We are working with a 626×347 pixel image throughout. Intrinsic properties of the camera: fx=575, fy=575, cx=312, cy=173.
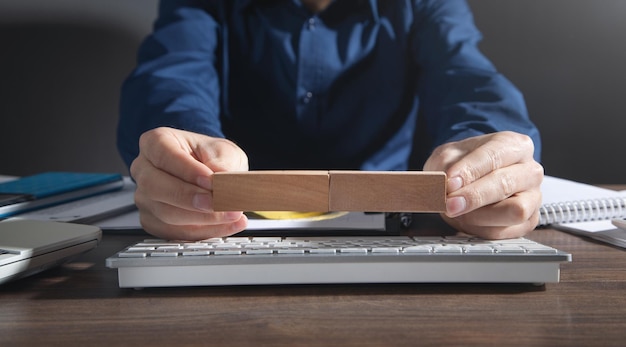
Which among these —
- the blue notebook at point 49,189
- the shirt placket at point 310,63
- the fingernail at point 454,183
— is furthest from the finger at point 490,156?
the shirt placket at point 310,63

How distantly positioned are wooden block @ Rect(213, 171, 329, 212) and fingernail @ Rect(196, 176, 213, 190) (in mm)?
22

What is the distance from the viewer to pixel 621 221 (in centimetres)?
69

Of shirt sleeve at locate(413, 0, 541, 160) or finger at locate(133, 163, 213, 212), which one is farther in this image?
shirt sleeve at locate(413, 0, 541, 160)

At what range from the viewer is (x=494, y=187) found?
56cm

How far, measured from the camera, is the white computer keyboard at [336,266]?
461 mm

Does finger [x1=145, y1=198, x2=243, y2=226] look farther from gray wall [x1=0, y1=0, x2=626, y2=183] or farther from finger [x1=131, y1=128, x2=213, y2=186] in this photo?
gray wall [x1=0, y1=0, x2=626, y2=183]

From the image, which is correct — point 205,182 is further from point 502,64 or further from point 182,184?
point 502,64

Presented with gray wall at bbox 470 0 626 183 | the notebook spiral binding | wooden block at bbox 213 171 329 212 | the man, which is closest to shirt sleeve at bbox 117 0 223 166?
the man

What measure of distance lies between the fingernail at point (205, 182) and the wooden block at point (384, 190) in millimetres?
111

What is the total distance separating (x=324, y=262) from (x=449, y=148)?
24 cm

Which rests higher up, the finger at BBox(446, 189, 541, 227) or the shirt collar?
the shirt collar

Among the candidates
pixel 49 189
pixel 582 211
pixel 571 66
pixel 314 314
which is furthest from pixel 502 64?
pixel 314 314

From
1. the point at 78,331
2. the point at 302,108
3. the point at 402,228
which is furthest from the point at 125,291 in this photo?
the point at 302,108

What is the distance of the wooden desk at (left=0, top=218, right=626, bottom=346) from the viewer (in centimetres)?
37
